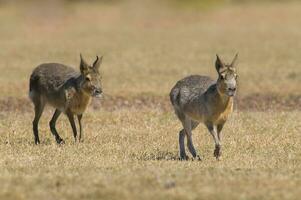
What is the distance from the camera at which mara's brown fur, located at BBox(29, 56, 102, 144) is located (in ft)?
50.3

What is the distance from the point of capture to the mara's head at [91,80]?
1524cm

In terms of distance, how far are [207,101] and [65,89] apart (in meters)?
3.48

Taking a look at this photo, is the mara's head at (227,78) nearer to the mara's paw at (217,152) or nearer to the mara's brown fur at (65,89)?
the mara's paw at (217,152)

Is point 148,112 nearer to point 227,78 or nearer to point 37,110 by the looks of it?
point 37,110

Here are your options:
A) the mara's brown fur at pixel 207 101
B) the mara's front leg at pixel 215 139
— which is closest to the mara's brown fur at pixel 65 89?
the mara's brown fur at pixel 207 101

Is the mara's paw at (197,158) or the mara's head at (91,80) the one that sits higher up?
the mara's head at (91,80)

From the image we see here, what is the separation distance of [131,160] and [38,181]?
2.36 meters

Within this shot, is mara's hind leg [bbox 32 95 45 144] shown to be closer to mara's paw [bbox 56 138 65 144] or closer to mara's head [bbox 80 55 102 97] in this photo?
mara's paw [bbox 56 138 65 144]

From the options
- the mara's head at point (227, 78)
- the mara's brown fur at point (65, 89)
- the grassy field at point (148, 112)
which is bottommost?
the grassy field at point (148, 112)

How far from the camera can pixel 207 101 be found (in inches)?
517

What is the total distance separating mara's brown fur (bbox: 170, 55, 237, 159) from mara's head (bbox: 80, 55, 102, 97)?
186 centimetres

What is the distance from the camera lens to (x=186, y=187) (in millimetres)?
10172

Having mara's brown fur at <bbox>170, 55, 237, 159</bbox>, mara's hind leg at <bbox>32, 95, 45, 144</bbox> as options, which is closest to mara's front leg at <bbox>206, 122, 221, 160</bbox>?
mara's brown fur at <bbox>170, 55, 237, 159</bbox>

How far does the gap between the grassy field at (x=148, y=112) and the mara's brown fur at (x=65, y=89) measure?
0.57 m
